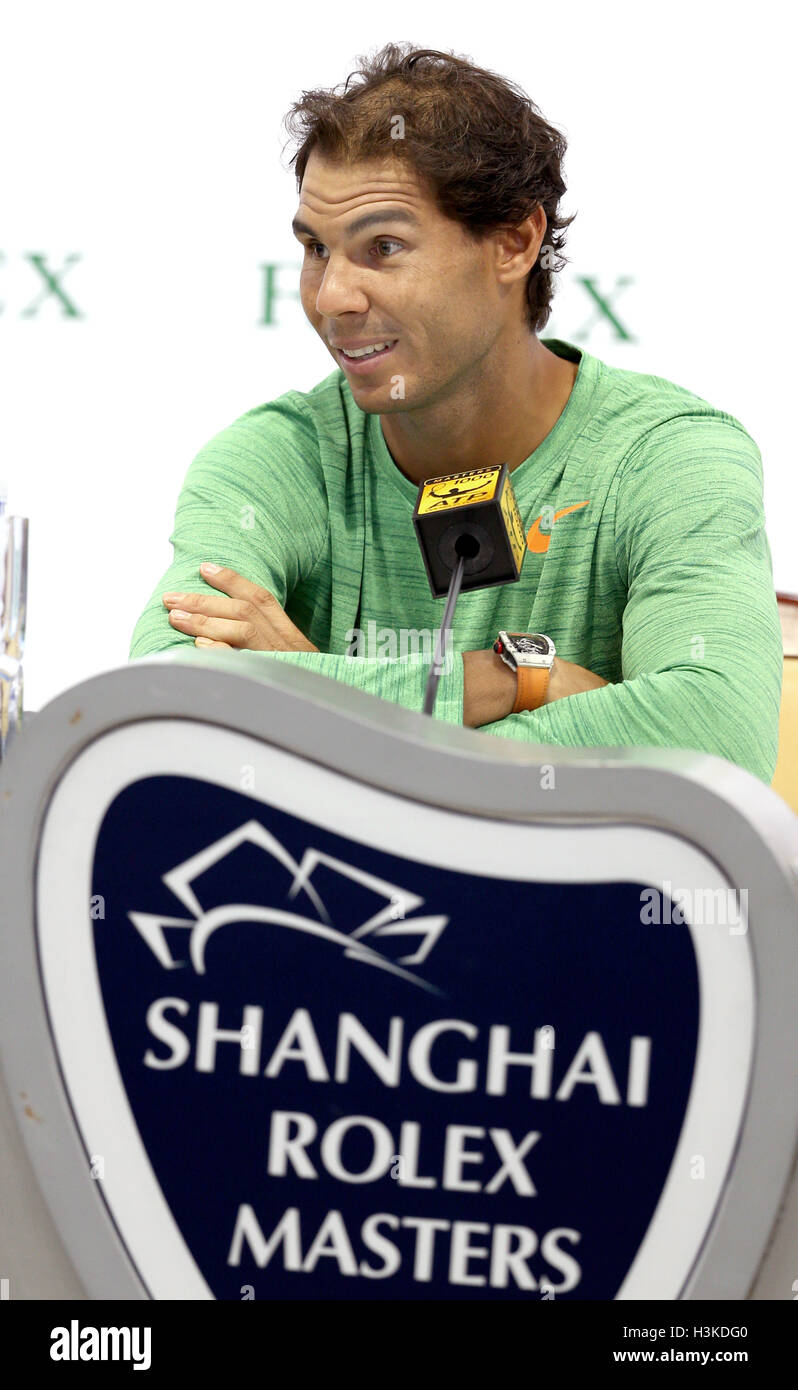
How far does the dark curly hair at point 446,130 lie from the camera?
1279 millimetres

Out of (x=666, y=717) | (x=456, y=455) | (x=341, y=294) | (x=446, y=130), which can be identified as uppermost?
(x=446, y=130)

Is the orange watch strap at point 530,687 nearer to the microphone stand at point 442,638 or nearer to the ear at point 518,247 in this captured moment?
the microphone stand at point 442,638

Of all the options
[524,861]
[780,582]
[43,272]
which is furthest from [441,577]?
[43,272]

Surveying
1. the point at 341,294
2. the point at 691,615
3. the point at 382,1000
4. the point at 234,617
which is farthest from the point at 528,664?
the point at 382,1000

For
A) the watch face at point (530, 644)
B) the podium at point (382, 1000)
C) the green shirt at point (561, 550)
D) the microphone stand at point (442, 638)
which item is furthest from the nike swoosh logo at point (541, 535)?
the podium at point (382, 1000)

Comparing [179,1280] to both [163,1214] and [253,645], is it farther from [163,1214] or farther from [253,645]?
[253,645]

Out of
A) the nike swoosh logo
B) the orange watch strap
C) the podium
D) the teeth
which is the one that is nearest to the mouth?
the teeth

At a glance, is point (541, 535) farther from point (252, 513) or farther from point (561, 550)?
point (252, 513)

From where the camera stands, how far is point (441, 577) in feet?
3.29

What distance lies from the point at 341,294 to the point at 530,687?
1.28ft

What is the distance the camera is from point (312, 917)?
1.84 feet

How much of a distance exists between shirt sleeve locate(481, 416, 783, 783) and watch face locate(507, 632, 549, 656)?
0.07m

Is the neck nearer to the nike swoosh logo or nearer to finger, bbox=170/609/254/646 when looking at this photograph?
the nike swoosh logo

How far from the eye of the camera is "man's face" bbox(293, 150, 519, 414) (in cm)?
126
